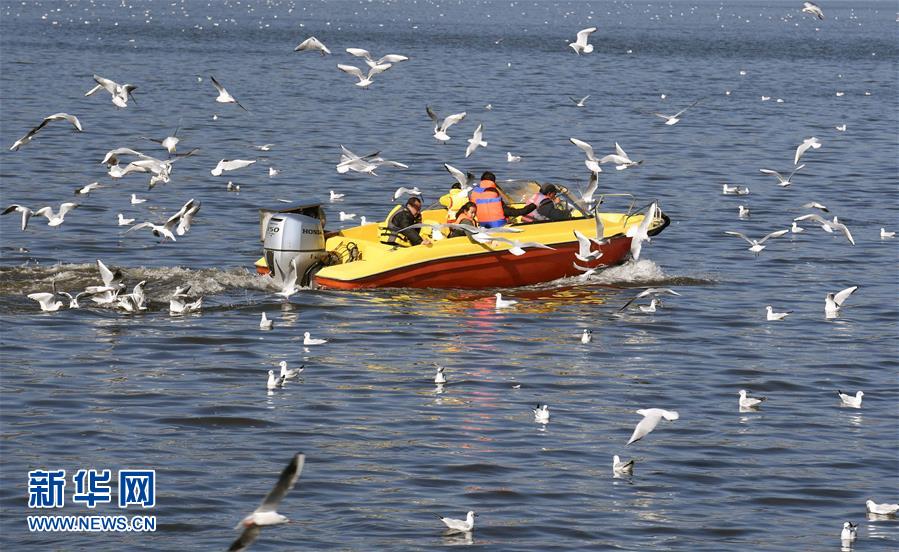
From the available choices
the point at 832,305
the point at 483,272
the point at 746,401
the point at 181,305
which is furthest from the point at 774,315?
the point at 181,305

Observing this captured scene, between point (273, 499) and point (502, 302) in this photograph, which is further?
point (502, 302)

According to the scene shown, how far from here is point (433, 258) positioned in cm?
2270

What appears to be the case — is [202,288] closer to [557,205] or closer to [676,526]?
[557,205]

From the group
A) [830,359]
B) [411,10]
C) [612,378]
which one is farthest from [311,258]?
[411,10]

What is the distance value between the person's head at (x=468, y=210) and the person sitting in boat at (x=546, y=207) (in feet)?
3.70

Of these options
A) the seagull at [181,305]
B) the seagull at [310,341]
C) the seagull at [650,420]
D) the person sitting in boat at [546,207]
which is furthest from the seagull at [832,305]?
the seagull at [181,305]

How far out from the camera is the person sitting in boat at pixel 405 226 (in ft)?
74.9

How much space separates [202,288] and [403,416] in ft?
22.4

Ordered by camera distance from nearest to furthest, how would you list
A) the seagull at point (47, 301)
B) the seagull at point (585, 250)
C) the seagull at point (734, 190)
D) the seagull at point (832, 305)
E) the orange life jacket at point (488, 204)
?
the seagull at point (47, 301) < the seagull at point (832, 305) < the seagull at point (585, 250) < the orange life jacket at point (488, 204) < the seagull at point (734, 190)

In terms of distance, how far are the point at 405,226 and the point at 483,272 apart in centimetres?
136

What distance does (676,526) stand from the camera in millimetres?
13727

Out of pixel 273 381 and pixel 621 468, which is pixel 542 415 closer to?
pixel 621 468

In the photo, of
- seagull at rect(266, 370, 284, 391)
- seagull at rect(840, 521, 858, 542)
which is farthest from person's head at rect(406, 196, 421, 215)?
seagull at rect(840, 521, 858, 542)

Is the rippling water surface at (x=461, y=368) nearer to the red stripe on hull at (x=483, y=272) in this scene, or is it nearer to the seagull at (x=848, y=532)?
the seagull at (x=848, y=532)
